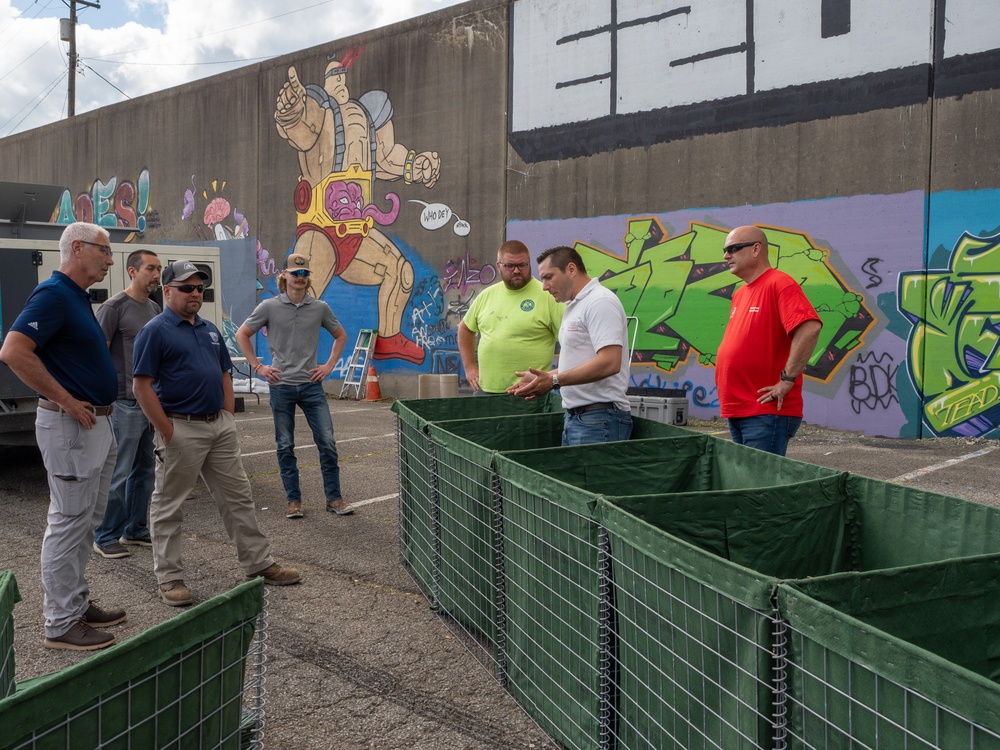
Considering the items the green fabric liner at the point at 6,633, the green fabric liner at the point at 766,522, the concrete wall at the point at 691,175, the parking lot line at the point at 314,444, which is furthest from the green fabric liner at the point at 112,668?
the concrete wall at the point at 691,175

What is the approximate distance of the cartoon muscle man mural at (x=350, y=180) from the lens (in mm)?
16359

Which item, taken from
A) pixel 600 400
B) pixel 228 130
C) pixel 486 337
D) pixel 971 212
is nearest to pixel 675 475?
pixel 600 400

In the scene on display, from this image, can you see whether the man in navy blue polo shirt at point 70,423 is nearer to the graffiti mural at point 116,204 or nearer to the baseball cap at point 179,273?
the baseball cap at point 179,273

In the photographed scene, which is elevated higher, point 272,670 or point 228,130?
point 228,130

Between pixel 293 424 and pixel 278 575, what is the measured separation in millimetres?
1761

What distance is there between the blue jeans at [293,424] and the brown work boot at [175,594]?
5.93 feet

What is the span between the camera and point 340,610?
4.76 m

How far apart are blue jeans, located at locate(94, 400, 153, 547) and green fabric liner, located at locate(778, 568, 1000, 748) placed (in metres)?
4.92

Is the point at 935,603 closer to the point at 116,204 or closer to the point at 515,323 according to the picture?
the point at 515,323

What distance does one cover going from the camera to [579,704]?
3066mm

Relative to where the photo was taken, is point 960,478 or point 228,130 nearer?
point 960,478

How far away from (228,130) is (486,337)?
1558 centimetres

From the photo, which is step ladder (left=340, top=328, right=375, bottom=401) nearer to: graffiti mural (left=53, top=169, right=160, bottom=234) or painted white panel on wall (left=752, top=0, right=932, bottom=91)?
graffiti mural (left=53, top=169, right=160, bottom=234)

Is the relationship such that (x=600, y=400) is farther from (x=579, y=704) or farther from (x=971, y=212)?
(x=971, y=212)
